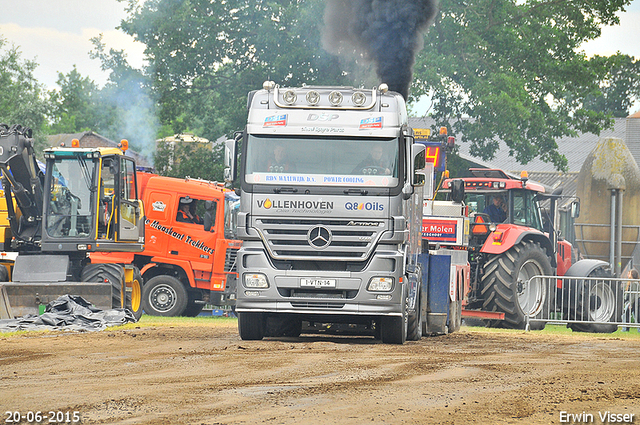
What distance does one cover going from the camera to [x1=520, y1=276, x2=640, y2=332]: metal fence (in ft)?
62.8

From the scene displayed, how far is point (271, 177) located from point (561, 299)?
9.48 meters

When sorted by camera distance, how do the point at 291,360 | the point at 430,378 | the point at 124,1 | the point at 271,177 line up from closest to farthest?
the point at 430,378 → the point at 291,360 → the point at 271,177 → the point at 124,1

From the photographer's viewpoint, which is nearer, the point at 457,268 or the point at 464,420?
the point at 464,420

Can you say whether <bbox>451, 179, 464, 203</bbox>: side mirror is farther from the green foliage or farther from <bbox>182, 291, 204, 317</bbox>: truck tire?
Answer: the green foliage

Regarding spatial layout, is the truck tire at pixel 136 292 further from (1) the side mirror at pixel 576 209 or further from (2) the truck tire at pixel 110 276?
(1) the side mirror at pixel 576 209

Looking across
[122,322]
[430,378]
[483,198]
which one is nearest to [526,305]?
[483,198]

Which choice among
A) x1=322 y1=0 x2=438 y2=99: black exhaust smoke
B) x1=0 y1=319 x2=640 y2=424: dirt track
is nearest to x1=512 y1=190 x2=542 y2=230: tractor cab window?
x1=322 y1=0 x2=438 y2=99: black exhaust smoke

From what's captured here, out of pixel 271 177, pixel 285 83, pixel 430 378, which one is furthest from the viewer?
pixel 285 83

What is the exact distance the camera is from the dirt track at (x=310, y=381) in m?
6.98

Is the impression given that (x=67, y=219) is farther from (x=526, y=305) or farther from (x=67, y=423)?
(x=67, y=423)

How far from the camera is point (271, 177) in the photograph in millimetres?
12578

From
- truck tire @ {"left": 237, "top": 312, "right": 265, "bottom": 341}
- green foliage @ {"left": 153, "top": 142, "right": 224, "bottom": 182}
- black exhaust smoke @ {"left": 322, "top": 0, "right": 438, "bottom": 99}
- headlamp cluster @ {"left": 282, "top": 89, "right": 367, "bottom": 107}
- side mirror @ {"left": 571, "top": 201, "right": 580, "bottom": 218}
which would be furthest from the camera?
green foliage @ {"left": 153, "top": 142, "right": 224, "bottom": 182}

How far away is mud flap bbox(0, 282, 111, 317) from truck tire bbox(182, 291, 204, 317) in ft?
22.0

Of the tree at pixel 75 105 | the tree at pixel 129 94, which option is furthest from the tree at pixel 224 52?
the tree at pixel 75 105
